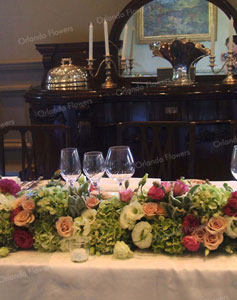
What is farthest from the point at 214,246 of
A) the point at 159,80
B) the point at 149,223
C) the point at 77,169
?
the point at 159,80

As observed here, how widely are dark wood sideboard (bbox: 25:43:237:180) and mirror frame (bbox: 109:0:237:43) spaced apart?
2.86ft

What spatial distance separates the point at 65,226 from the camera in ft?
3.42

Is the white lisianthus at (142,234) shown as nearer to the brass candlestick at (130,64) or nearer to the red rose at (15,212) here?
the red rose at (15,212)

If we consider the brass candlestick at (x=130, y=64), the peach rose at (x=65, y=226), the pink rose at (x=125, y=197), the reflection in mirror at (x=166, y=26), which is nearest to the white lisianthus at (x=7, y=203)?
the peach rose at (x=65, y=226)

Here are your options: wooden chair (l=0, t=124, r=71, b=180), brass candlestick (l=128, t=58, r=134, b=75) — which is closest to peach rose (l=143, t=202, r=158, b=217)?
wooden chair (l=0, t=124, r=71, b=180)

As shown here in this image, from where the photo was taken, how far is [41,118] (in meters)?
2.87

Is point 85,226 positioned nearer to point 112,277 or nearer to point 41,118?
point 112,277

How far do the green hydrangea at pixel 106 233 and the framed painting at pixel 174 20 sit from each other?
2.62 meters

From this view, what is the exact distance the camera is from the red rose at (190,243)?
99cm

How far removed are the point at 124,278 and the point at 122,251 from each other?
0.20 feet

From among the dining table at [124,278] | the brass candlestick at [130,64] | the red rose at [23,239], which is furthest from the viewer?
the brass candlestick at [130,64]

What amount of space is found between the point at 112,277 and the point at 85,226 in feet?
0.45

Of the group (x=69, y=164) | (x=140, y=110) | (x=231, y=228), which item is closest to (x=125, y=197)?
(x=231, y=228)

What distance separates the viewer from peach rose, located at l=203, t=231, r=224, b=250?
99cm
